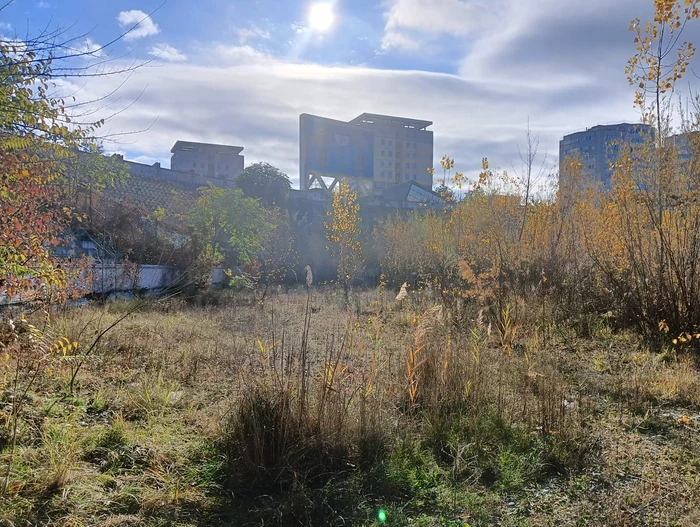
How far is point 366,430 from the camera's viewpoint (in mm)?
2850

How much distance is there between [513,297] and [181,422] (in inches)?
207

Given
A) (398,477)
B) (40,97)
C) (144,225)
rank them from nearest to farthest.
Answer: (398,477) < (40,97) < (144,225)

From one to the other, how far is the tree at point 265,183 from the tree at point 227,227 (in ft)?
29.3

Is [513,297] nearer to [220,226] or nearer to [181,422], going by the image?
[181,422]

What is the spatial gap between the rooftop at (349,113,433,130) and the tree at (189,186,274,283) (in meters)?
49.7

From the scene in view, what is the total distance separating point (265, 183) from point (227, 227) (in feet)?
33.6

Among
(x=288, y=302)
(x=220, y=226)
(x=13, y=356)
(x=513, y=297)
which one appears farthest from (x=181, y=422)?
(x=220, y=226)

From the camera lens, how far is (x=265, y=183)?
22.5 metres

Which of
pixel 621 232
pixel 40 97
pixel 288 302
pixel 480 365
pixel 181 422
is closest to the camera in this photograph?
pixel 40 97

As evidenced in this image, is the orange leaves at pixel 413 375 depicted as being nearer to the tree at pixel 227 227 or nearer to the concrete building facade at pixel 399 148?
the tree at pixel 227 227

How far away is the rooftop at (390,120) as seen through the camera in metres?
60.2

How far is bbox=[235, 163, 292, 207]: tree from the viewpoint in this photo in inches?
880

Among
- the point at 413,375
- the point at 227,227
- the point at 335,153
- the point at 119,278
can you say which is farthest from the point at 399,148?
the point at 413,375

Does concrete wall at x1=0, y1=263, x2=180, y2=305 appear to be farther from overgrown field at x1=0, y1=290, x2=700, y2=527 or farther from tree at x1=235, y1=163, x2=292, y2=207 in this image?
tree at x1=235, y1=163, x2=292, y2=207
